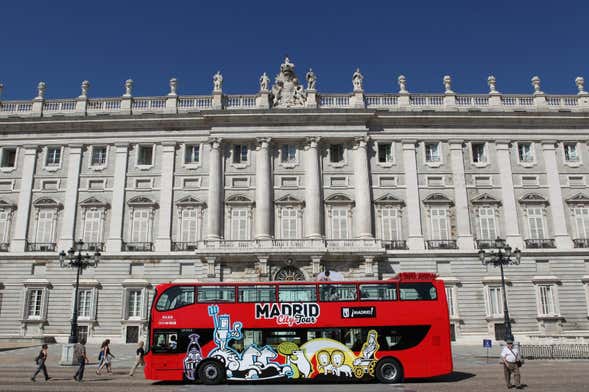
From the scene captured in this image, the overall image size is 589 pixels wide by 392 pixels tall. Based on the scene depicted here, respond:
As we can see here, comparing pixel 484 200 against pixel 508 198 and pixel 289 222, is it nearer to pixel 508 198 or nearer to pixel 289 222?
pixel 508 198

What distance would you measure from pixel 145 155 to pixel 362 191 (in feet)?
56.4

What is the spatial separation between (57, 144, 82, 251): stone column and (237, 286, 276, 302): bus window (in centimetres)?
2358

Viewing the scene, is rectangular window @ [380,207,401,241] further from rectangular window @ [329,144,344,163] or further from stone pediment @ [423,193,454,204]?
rectangular window @ [329,144,344,163]

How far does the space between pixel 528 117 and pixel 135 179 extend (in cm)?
3081

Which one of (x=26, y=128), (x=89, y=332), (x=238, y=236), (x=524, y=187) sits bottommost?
(x=89, y=332)

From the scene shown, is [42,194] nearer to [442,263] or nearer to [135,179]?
[135,179]

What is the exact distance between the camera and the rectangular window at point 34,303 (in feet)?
116

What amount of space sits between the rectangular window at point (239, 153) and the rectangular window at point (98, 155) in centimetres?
1024

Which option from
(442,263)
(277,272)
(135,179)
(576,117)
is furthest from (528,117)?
(135,179)

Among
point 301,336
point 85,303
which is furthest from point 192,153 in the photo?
point 301,336

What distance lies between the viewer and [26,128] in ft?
128

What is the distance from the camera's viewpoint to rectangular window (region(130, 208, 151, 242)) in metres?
36.8

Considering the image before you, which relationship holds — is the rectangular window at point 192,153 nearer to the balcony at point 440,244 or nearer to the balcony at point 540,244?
the balcony at point 440,244

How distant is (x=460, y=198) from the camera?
3731 cm
